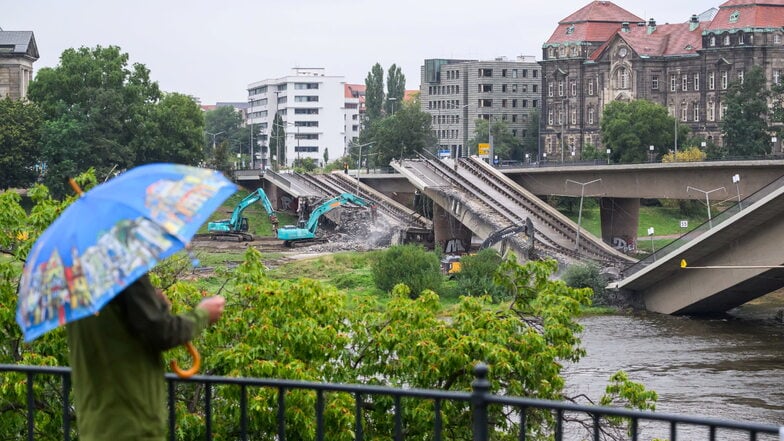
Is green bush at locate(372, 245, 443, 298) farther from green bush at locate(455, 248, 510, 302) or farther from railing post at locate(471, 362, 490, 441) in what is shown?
railing post at locate(471, 362, 490, 441)

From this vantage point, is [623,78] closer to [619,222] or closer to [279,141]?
[279,141]

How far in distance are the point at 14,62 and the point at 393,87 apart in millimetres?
53362

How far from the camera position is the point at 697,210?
95500 millimetres

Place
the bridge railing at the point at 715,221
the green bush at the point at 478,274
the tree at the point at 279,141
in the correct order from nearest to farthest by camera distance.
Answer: the bridge railing at the point at 715,221, the green bush at the point at 478,274, the tree at the point at 279,141

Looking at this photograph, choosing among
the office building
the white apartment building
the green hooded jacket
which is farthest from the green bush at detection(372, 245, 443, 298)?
the white apartment building

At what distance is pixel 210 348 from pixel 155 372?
13.1m

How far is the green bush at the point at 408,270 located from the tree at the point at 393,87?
337ft

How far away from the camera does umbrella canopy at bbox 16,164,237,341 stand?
594 centimetres

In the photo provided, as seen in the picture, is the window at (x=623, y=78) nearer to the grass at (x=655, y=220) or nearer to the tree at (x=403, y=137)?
the tree at (x=403, y=137)

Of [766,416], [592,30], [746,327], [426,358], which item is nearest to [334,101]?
[592,30]

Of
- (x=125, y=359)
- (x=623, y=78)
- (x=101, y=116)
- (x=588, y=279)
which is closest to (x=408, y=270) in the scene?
(x=588, y=279)

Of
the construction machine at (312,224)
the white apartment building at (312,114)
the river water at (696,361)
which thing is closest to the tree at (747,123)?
the construction machine at (312,224)

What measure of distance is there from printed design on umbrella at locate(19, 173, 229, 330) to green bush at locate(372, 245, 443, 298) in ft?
171

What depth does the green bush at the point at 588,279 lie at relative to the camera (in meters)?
55.8
